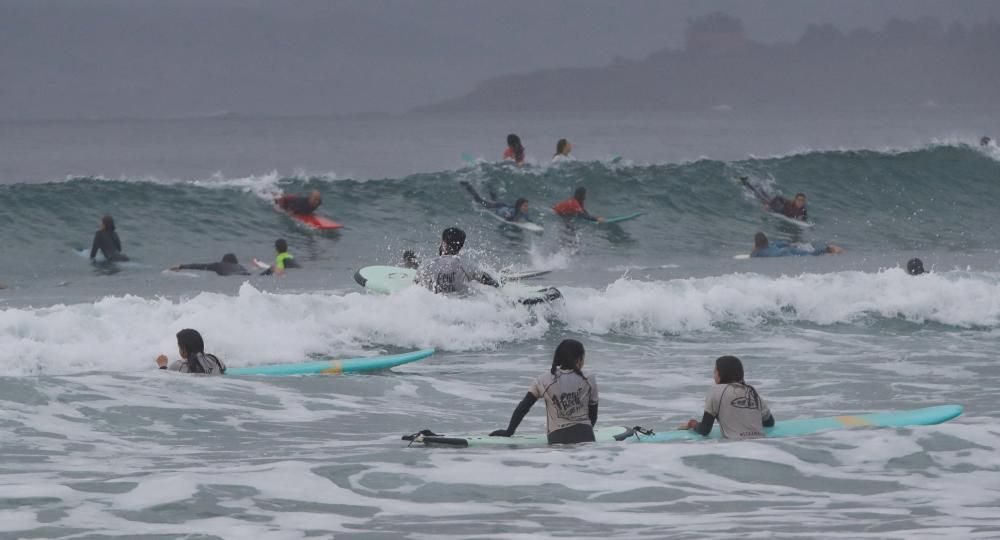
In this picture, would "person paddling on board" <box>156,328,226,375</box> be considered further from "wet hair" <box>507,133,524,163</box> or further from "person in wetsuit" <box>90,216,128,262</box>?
"wet hair" <box>507,133,524,163</box>

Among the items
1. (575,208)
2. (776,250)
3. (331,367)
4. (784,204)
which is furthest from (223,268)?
(784,204)

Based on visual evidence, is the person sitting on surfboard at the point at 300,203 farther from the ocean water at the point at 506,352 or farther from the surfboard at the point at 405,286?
the surfboard at the point at 405,286

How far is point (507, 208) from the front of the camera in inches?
1046

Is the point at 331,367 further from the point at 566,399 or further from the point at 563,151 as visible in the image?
the point at 563,151

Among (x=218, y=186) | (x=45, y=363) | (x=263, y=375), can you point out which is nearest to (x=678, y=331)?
(x=263, y=375)

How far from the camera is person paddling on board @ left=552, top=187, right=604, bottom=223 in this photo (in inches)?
1065

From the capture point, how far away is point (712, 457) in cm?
797

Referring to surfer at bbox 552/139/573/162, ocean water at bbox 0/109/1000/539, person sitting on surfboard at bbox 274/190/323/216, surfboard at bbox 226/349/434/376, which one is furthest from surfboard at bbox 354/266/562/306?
surfer at bbox 552/139/573/162

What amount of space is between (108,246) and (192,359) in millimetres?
12461

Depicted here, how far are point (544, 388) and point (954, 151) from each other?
28.7 metres

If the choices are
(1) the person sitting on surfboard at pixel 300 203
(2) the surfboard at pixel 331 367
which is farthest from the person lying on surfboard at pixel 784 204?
(2) the surfboard at pixel 331 367

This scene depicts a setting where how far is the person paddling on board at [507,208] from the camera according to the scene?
84.6 feet

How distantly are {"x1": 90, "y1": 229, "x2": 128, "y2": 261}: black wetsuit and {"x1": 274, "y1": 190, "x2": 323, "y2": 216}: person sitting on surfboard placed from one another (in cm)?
459

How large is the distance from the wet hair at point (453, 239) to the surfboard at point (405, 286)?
3.52ft
